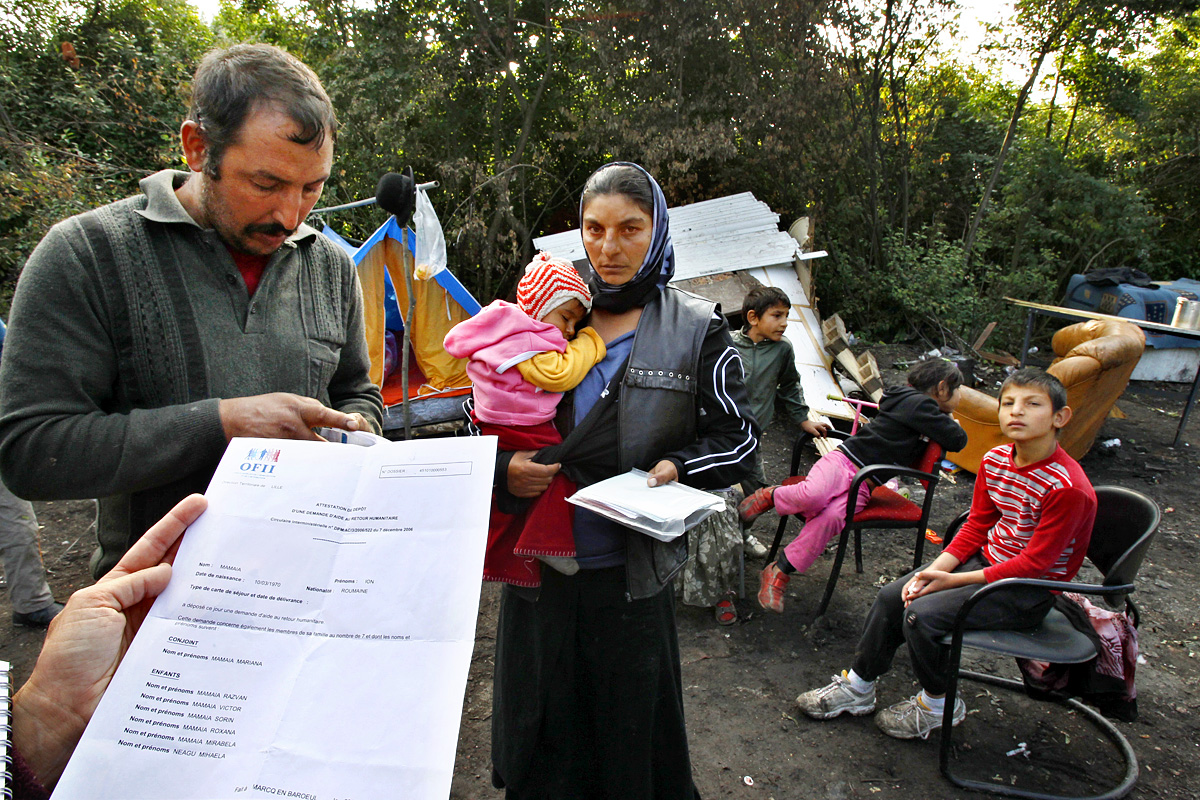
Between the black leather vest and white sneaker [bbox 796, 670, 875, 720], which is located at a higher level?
the black leather vest

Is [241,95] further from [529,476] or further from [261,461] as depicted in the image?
[529,476]

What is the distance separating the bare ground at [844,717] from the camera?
2.55 m

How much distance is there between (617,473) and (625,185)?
78cm

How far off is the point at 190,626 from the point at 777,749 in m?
2.56

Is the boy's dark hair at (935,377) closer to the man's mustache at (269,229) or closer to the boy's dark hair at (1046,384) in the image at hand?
the boy's dark hair at (1046,384)

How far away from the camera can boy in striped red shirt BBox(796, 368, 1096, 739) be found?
7.79ft

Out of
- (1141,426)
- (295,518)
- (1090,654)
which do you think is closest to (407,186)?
(295,518)

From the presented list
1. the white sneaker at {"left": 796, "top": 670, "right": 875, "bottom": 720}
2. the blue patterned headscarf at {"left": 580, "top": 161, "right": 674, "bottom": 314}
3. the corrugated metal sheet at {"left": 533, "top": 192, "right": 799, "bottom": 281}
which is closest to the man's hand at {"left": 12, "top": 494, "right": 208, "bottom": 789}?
the blue patterned headscarf at {"left": 580, "top": 161, "right": 674, "bottom": 314}

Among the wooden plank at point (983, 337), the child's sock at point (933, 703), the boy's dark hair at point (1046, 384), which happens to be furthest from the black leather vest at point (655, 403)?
the wooden plank at point (983, 337)

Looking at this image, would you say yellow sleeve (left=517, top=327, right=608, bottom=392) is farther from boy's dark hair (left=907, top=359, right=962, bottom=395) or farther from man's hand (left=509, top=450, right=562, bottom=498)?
boy's dark hair (left=907, top=359, right=962, bottom=395)

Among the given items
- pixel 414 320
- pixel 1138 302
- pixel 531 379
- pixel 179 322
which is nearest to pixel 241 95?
pixel 179 322

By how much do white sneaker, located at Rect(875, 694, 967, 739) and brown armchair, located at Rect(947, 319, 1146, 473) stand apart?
2.86 metres

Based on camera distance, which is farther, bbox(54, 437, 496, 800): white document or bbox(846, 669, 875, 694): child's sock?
bbox(846, 669, 875, 694): child's sock

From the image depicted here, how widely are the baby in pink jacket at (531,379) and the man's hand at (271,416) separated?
56 centimetres
